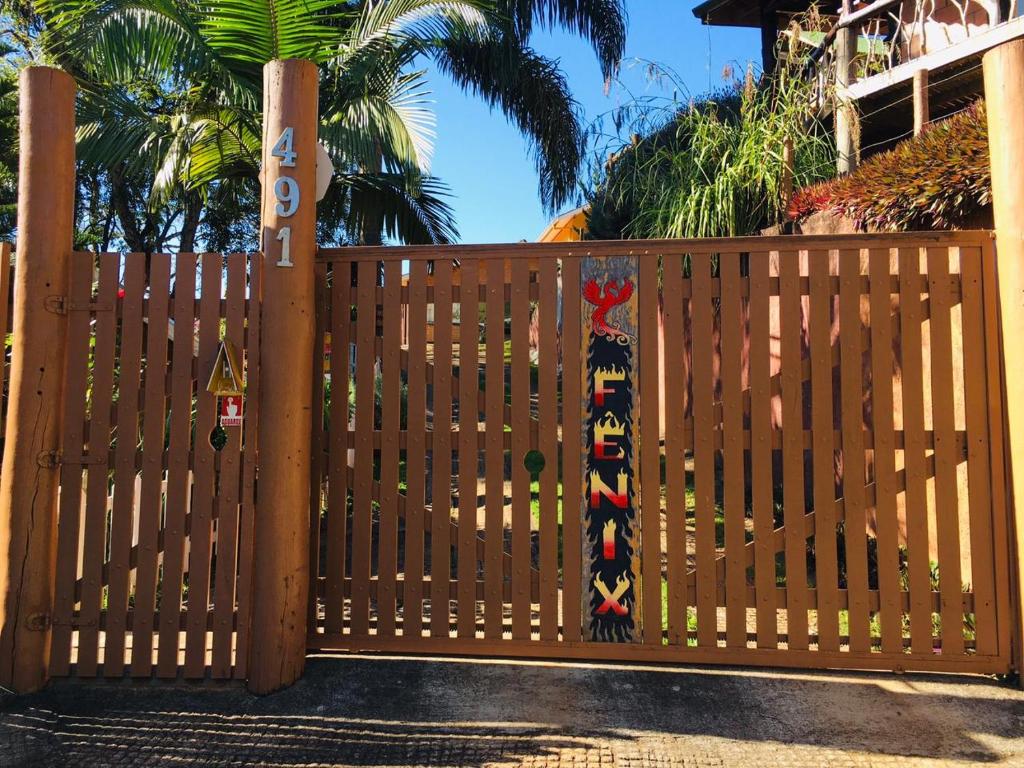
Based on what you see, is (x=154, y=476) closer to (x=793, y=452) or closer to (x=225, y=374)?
(x=225, y=374)

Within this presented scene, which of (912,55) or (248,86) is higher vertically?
(912,55)

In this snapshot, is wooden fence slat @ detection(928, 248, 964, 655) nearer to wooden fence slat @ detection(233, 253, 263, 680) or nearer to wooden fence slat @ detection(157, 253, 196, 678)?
wooden fence slat @ detection(233, 253, 263, 680)

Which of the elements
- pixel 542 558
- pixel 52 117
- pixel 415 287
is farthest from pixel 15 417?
pixel 542 558

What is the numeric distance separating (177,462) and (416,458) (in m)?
1.15

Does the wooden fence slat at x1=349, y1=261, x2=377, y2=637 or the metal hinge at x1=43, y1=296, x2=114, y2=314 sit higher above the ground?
the metal hinge at x1=43, y1=296, x2=114, y2=314

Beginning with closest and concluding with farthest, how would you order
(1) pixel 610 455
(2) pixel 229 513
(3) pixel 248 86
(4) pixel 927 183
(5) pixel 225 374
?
(5) pixel 225 374
(2) pixel 229 513
(1) pixel 610 455
(4) pixel 927 183
(3) pixel 248 86

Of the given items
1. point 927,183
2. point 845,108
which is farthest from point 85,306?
point 845,108

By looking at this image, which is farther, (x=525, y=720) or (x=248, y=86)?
(x=248, y=86)

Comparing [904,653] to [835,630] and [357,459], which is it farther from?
[357,459]

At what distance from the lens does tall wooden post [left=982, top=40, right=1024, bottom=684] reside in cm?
308

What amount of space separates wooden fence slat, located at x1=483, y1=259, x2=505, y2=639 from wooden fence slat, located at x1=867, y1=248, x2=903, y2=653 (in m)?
1.81

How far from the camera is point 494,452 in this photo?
11.0 feet

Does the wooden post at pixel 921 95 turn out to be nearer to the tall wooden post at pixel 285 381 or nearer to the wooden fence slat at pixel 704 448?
the wooden fence slat at pixel 704 448

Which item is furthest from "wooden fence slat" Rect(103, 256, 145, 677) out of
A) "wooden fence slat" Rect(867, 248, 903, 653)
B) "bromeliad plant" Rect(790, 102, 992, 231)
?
"bromeliad plant" Rect(790, 102, 992, 231)
